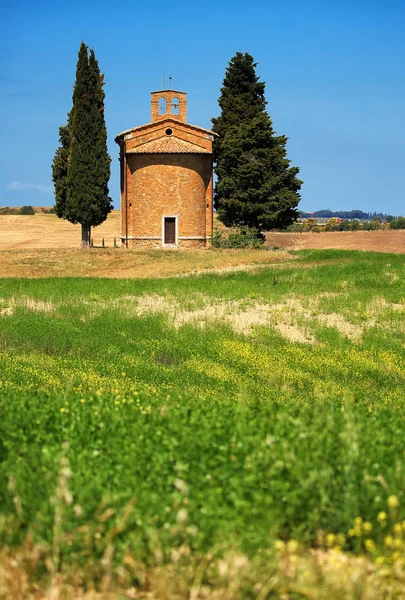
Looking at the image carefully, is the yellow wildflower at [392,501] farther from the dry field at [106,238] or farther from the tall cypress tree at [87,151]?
the dry field at [106,238]

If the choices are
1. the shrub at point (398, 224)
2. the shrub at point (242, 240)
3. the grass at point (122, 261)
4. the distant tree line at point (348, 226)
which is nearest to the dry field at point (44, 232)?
the shrub at point (242, 240)

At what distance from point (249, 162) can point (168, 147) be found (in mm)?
5576

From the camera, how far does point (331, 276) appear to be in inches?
1268

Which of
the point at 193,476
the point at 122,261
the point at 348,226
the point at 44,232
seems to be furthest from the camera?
the point at 348,226

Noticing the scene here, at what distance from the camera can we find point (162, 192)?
49125 millimetres

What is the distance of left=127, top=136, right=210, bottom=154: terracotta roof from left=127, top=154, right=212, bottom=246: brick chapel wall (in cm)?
37

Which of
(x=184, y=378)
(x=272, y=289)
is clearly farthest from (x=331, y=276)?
(x=184, y=378)

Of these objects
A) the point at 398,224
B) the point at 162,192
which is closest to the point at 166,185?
the point at 162,192

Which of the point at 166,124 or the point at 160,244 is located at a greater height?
the point at 166,124

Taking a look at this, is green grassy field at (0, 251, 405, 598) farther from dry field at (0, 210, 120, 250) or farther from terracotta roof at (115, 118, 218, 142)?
dry field at (0, 210, 120, 250)

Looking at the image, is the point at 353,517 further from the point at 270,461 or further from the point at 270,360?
the point at 270,360

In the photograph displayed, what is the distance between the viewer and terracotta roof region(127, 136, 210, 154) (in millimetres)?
48469

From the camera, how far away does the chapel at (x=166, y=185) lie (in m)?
48.9

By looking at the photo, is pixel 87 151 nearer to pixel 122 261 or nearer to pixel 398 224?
pixel 122 261
